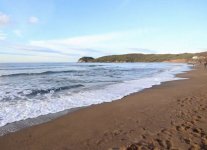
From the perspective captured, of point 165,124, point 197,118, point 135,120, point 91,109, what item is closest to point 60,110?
point 91,109

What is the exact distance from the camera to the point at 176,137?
621 centimetres

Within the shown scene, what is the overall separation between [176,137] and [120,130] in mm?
1576

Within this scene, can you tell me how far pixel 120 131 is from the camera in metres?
6.91

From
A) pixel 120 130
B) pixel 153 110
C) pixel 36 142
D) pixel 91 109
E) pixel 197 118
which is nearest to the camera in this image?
pixel 36 142

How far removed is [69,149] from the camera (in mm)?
5660

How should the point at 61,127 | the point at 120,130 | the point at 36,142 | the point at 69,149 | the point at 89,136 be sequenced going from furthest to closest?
the point at 61,127, the point at 120,130, the point at 89,136, the point at 36,142, the point at 69,149

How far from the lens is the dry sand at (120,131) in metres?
5.84

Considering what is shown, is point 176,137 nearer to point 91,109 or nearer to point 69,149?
point 69,149

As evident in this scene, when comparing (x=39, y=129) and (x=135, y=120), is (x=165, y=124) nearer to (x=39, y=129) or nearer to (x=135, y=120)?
(x=135, y=120)

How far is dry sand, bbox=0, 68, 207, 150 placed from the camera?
5.84 metres

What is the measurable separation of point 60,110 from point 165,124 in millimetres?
4487

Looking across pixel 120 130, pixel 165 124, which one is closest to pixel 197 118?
pixel 165 124

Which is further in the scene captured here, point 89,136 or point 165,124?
point 165,124

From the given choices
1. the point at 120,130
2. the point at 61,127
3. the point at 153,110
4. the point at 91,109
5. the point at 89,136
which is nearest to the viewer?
the point at 89,136
